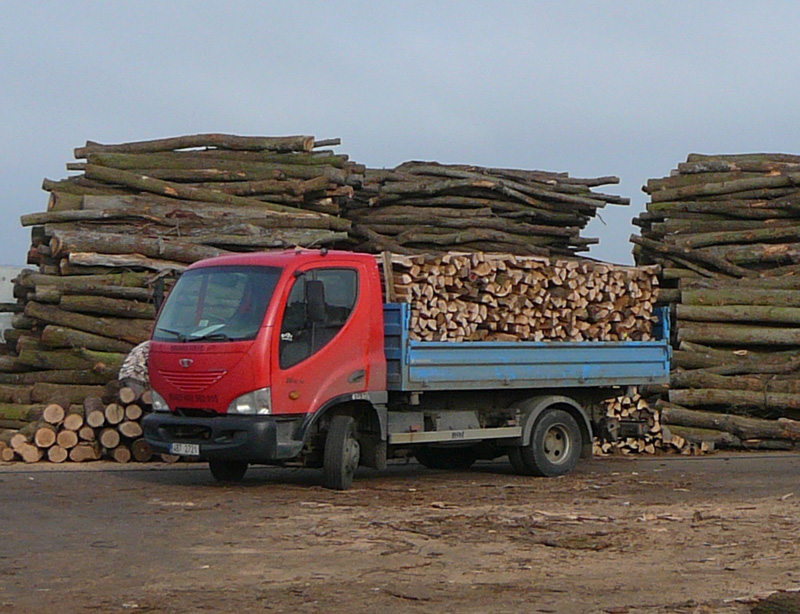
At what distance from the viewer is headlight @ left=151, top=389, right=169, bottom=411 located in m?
13.2

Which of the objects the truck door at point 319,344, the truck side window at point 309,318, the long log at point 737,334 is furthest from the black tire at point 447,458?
the long log at point 737,334

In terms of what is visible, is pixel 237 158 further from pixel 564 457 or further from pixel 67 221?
pixel 564 457

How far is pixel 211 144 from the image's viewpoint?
68.4ft

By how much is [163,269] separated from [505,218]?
268 inches

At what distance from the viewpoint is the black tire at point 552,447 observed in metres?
14.9

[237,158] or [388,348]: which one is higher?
[237,158]

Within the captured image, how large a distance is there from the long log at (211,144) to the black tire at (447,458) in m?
6.62

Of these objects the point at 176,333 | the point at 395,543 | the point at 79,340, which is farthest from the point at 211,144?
the point at 395,543

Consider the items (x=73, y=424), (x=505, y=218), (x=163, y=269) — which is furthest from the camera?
(x=505, y=218)

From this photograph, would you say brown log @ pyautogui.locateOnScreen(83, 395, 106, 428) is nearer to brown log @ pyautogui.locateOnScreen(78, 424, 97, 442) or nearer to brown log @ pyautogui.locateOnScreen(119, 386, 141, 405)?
brown log @ pyautogui.locateOnScreen(78, 424, 97, 442)

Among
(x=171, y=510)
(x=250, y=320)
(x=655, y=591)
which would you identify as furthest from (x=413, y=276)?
(x=655, y=591)

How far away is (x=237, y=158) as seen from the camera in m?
20.8

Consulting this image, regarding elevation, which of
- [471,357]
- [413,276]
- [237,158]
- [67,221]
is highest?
[237,158]

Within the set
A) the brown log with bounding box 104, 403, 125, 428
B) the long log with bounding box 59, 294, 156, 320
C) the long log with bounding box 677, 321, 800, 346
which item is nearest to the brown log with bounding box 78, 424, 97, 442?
the brown log with bounding box 104, 403, 125, 428
